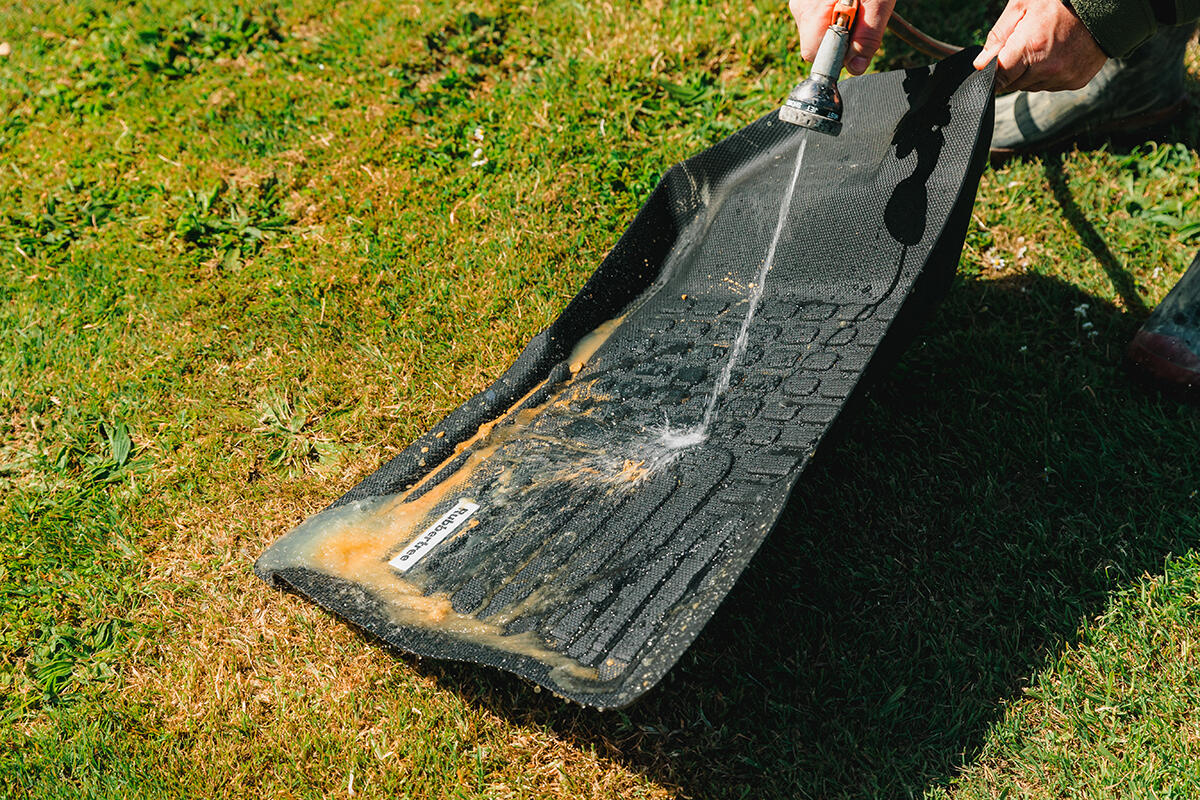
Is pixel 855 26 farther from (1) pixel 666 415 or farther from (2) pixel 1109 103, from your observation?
(2) pixel 1109 103

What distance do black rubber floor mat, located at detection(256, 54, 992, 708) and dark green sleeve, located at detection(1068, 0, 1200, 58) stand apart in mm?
243

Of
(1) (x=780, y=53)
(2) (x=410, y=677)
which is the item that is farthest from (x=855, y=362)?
(1) (x=780, y=53)

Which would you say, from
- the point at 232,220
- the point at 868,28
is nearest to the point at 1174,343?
the point at 868,28

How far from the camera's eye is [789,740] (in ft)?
6.22

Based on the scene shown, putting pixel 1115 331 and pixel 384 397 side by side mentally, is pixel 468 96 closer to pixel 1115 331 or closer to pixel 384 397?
pixel 384 397

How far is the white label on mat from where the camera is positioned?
2082 millimetres

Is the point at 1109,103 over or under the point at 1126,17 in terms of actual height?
under

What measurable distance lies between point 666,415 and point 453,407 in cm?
67

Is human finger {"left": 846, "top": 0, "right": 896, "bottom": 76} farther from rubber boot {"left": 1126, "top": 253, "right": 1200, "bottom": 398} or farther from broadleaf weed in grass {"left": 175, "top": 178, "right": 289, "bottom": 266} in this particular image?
broadleaf weed in grass {"left": 175, "top": 178, "right": 289, "bottom": 266}

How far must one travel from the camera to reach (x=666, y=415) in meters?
2.35

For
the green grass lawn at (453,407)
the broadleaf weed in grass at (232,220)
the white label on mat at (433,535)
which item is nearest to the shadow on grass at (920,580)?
the green grass lawn at (453,407)

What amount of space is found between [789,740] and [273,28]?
370 cm

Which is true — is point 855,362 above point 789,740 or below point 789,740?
above

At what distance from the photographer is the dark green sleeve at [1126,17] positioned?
193 centimetres
